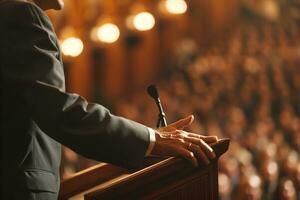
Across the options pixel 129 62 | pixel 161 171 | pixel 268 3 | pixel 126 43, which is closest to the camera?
pixel 161 171

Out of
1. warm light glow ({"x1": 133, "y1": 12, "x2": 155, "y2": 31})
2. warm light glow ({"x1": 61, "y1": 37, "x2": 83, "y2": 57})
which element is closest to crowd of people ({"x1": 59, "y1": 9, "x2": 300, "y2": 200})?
warm light glow ({"x1": 61, "y1": 37, "x2": 83, "y2": 57})

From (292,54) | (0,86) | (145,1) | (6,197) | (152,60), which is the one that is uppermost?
(0,86)

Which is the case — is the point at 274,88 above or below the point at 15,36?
below

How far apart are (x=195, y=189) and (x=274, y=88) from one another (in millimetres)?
6449

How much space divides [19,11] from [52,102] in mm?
226

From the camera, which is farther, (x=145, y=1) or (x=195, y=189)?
(x=145, y=1)

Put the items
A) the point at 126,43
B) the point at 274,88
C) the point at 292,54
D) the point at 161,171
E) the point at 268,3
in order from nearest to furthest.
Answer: the point at 161,171 → the point at 274,88 → the point at 292,54 → the point at 126,43 → the point at 268,3

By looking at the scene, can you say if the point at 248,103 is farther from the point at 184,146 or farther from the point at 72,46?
the point at 184,146

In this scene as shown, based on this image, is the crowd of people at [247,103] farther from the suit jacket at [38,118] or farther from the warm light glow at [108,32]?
Answer: the suit jacket at [38,118]

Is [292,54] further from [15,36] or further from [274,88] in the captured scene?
[15,36]

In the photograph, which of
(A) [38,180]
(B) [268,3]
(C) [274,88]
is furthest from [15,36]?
(B) [268,3]

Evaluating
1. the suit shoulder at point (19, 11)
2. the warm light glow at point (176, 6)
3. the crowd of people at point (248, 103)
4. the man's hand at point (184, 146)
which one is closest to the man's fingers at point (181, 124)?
the man's hand at point (184, 146)

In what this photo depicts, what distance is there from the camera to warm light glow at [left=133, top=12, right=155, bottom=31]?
5934 mm

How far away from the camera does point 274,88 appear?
7523mm
